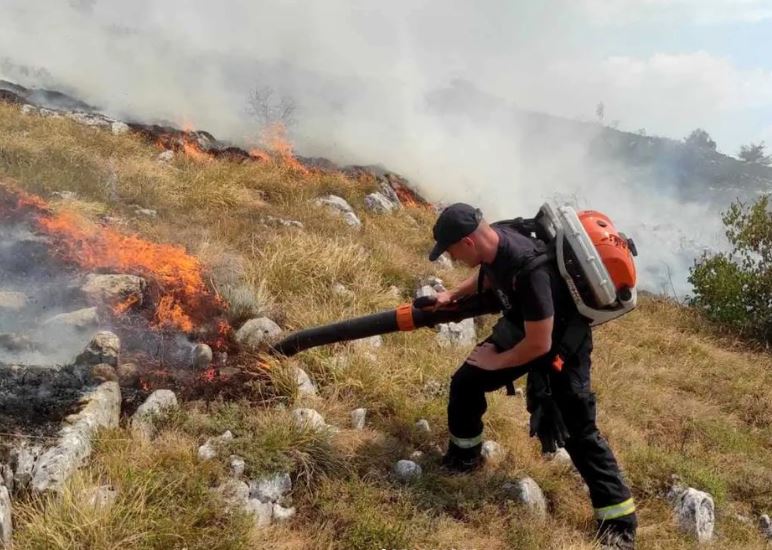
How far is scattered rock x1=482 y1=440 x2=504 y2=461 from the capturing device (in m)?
3.82

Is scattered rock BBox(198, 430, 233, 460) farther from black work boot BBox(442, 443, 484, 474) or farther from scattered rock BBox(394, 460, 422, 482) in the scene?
black work boot BBox(442, 443, 484, 474)

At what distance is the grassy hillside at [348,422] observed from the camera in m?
2.82

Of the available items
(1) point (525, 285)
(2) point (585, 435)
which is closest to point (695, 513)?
(2) point (585, 435)

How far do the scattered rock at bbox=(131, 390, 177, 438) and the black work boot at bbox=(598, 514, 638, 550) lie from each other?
2632 millimetres

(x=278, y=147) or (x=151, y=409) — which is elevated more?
(x=278, y=147)

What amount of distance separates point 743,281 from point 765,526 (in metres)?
5.97

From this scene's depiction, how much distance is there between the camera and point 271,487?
123 inches

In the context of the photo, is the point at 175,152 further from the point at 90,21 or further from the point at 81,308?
the point at 90,21

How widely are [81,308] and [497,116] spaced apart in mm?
24731

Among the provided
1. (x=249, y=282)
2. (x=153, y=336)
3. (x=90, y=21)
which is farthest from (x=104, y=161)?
(x=90, y=21)

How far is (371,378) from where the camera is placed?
4.30 metres

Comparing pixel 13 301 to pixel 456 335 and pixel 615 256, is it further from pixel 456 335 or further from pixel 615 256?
pixel 615 256

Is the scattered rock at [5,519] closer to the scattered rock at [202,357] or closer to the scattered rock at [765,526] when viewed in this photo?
the scattered rock at [202,357]

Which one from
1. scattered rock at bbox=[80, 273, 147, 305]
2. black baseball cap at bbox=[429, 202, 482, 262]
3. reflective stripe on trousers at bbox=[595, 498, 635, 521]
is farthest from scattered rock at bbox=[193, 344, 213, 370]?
reflective stripe on trousers at bbox=[595, 498, 635, 521]
